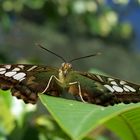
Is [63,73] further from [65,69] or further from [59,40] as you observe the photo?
[59,40]

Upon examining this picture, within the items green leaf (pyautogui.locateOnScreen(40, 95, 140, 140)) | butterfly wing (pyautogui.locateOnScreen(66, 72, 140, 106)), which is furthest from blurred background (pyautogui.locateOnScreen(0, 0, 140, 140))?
green leaf (pyautogui.locateOnScreen(40, 95, 140, 140))

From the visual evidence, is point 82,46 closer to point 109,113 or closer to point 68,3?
point 68,3

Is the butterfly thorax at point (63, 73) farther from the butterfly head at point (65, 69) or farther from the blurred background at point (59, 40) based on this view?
the blurred background at point (59, 40)

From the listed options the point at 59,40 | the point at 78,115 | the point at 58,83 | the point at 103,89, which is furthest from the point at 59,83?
the point at 59,40

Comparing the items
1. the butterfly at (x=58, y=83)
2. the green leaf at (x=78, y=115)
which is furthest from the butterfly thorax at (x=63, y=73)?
the green leaf at (x=78, y=115)

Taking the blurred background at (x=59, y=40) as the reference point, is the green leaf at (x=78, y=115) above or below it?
above

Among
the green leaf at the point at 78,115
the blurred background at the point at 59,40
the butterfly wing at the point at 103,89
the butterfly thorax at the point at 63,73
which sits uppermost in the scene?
the green leaf at the point at 78,115
